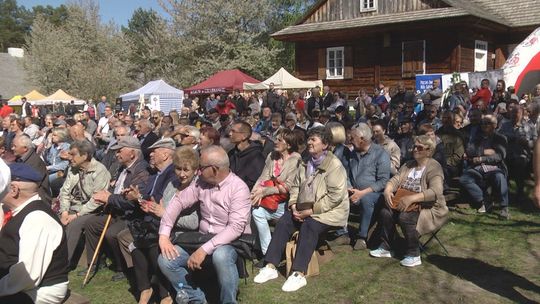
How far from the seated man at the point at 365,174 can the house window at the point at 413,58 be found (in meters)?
15.9

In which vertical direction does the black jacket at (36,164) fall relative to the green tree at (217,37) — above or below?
below

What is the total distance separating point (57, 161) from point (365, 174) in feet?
19.6

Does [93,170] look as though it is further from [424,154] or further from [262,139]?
[424,154]

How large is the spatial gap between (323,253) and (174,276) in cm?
186

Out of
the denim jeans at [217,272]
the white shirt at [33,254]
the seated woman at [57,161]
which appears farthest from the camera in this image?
the seated woman at [57,161]

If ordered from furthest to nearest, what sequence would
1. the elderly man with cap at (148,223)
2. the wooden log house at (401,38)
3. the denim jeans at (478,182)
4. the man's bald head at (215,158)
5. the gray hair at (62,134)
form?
1. the wooden log house at (401,38)
2. the gray hair at (62,134)
3. the denim jeans at (478,182)
4. the elderly man with cap at (148,223)
5. the man's bald head at (215,158)

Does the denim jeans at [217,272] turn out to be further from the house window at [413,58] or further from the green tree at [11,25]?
the green tree at [11,25]

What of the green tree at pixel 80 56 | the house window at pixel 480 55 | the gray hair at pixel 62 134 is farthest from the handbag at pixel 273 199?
the green tree at pixel 80 56

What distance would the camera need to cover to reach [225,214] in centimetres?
427

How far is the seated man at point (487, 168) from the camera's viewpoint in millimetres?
6742

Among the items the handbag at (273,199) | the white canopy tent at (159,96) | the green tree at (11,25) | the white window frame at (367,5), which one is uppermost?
the green tree at (11,25)

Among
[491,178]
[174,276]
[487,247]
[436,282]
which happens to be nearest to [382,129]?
[491,178]

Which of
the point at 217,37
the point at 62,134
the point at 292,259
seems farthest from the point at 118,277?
the point at 217,37

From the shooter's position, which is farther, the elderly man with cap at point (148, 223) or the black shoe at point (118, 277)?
the black shoe at point (118, 277)
